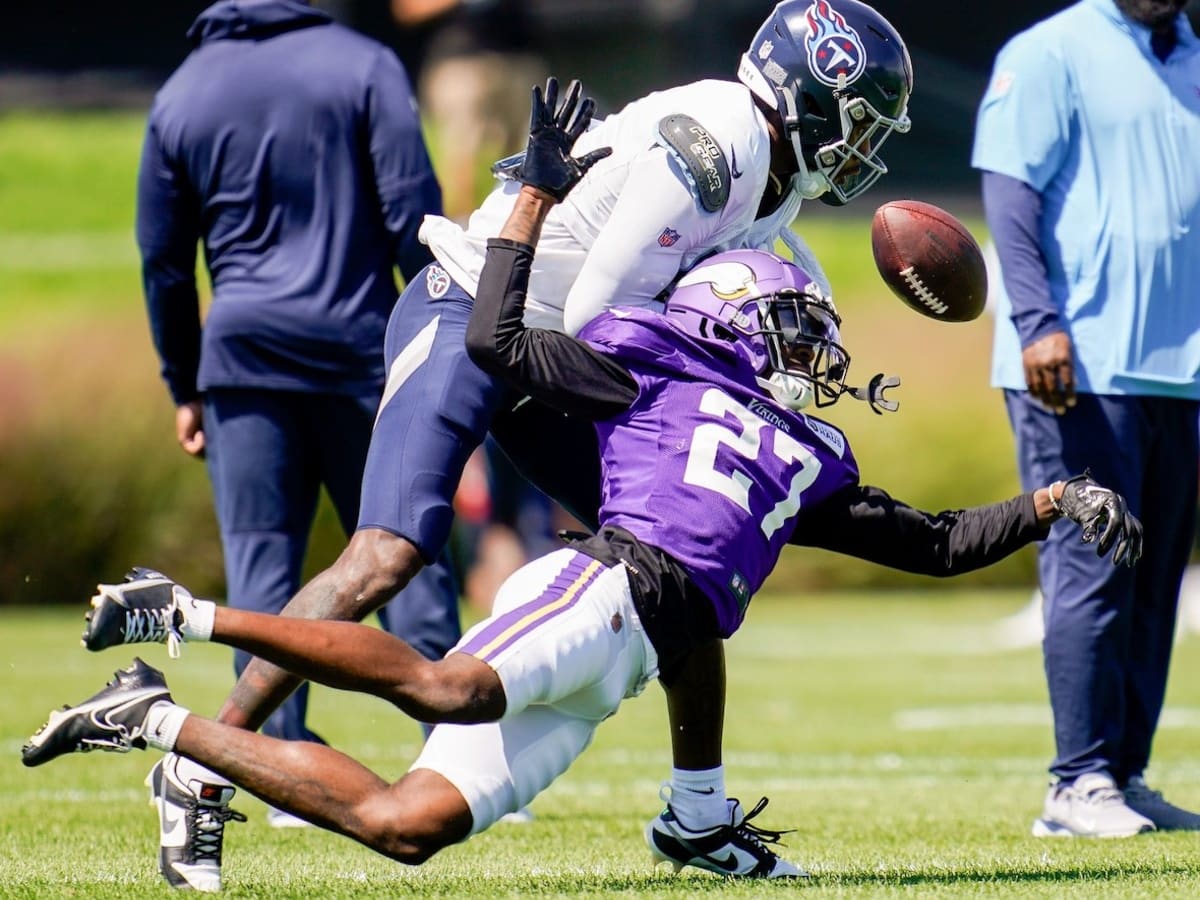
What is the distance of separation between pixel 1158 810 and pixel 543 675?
2.39 m

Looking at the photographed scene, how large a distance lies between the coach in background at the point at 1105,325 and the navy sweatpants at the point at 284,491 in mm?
1779

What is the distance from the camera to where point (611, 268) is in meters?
4.59

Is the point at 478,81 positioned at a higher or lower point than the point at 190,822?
higher

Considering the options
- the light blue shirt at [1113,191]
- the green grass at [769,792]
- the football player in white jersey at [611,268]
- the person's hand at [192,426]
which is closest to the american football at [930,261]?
the football player in white jersey at [611,268]

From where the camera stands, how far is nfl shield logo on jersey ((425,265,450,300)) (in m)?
4.95

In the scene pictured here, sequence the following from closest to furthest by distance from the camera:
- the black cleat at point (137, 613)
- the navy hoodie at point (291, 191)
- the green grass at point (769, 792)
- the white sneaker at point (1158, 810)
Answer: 1. the black cleat at point (137, 613)
2. the green grass at point (769, 792)
3. the white sneaker at point (1158, 810)
4. the navy hoodie at point (291, 191)

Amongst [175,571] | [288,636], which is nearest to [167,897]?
[288,636]

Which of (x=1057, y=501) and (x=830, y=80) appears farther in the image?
(x=830, y=80)

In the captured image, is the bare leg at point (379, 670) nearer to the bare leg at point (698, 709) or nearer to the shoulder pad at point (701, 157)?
the bare leg at point (698, 709)

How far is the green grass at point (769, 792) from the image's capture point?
14.5ft

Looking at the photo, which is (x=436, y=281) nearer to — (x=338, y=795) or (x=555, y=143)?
(x=555, y=143)

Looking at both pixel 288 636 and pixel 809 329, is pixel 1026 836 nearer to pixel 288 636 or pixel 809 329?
pixel 809 329

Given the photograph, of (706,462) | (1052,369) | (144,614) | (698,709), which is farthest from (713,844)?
(1052,369)

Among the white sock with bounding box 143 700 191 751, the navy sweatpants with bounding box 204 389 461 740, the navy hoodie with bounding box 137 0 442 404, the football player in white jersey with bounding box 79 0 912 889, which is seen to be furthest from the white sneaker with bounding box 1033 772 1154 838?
the white sock with bounding box 143 700 191 751
